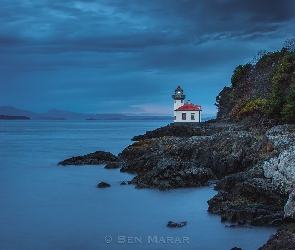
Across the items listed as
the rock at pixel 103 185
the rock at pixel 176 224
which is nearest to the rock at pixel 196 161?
the rock at pixel 103 185

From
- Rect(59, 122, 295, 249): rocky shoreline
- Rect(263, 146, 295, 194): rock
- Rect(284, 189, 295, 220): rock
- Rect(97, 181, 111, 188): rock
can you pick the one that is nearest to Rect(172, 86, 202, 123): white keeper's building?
Rect(59, 122, 295, 249): rocky shoreline

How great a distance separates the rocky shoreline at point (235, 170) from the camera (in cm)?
1386

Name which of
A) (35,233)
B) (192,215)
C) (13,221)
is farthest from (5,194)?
(192,215)

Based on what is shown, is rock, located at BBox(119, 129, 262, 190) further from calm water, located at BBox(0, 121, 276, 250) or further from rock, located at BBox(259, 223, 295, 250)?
rock, located at BBox(259, 223, 295, 250)

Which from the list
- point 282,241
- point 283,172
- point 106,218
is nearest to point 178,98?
point 106,218

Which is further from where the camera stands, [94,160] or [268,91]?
[268,91]

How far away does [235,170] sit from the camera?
21625mm

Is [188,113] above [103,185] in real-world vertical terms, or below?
above

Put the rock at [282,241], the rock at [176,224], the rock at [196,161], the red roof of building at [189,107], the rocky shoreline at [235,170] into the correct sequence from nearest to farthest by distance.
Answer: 1. the rock at [282,241]
2. the rocky shoreline at [235,170]
3. the rock at [176,224]
4. the rock at [196,161]
5. the red roof of building at [189,107]

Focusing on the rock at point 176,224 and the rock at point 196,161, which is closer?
the rock at point 176,224

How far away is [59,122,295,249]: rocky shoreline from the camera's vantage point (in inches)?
546

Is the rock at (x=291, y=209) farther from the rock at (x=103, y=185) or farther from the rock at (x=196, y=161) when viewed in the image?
the rock at (x=103, y=185)

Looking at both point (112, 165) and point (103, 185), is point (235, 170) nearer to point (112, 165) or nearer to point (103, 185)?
point (103, 185)

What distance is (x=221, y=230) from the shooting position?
1362 centimetres
